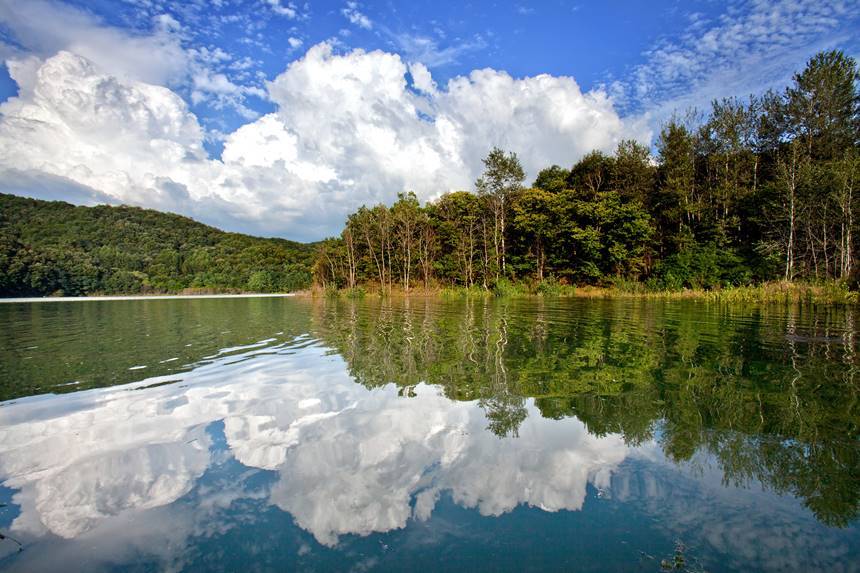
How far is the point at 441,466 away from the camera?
3.54m

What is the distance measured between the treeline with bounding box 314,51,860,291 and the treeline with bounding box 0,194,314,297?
37362mm

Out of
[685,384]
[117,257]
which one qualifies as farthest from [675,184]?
[117,257]

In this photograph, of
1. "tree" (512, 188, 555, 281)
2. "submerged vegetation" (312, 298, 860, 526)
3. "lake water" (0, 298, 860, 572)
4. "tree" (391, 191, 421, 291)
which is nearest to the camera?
"lake water" (0, 298, 860, 572)

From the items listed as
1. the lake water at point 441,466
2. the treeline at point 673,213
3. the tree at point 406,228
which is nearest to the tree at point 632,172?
the treeline at point 673,213

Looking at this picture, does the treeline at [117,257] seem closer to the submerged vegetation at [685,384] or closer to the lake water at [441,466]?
the submerged vegetation at [685,384]

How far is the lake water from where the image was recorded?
2.43 m

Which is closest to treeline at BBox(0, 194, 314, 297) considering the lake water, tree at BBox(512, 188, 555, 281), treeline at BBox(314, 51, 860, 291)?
treeline at BBox(314, 51, 860, 291)

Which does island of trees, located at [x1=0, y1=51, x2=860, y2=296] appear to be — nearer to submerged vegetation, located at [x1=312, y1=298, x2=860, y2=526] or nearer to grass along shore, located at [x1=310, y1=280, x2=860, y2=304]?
grass along shore, located at [x1=310, y1=280, x2=860, y2=304]

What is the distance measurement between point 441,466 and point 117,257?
97.1m

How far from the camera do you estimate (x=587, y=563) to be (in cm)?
225

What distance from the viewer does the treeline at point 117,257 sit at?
66.7 metres

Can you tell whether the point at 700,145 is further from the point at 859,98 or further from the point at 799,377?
the point at 799,377

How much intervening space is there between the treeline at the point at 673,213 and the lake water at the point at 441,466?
28040mm

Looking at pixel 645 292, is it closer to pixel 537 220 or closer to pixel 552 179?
pixel 537 220
